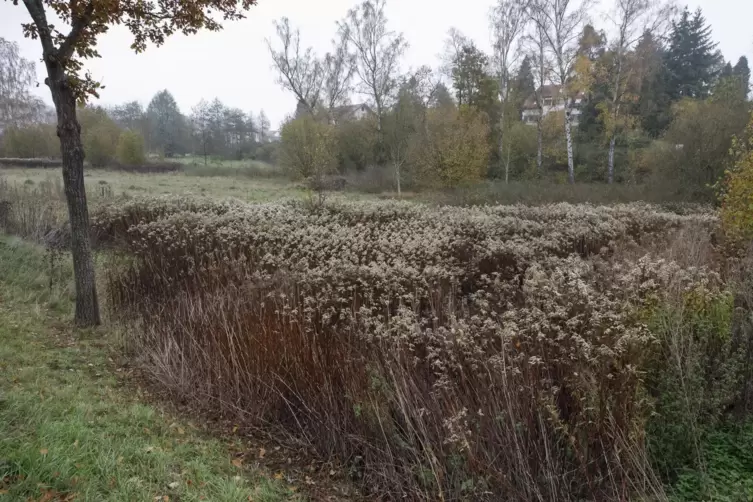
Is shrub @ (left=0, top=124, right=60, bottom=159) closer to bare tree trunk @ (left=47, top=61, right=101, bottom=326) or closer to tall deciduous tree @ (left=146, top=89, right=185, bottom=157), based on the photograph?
tall deciduous tree @ (left=146, top=89, right=185, bottom=157)

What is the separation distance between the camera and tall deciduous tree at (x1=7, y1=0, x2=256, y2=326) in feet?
15.7

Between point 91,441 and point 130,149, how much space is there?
3631cm

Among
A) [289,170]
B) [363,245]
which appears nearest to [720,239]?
[363,245]

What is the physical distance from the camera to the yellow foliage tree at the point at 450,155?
65.8 feet

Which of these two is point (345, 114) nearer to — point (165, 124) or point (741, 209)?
point (165, 124)

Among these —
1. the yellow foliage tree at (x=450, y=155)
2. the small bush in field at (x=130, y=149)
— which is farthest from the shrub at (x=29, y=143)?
the yellow foliage tree at (x=450, y=155)

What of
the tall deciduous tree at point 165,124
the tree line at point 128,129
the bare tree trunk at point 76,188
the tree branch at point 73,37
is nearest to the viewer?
the tree branch at point 73,37

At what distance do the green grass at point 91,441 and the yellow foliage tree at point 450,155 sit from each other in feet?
55.9

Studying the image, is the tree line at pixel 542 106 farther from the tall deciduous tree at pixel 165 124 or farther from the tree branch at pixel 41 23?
the tall deciduous tree at pixel 165 124

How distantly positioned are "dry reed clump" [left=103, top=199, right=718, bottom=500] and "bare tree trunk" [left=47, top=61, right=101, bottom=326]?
649 millimetres

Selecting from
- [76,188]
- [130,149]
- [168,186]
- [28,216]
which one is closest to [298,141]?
[168,186]

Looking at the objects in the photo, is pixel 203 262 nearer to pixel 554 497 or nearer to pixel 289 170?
pixel 554 497

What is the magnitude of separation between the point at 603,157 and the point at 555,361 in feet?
85.6

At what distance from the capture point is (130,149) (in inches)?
1330
